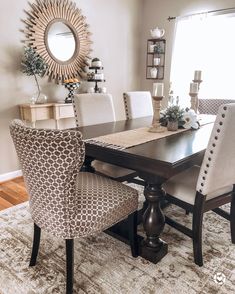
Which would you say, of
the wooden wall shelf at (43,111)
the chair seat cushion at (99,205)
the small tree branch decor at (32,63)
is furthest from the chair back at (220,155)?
the small tree branch decor at (32,63)

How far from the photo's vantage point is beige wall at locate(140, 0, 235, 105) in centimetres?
373

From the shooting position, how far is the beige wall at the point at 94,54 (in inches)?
110

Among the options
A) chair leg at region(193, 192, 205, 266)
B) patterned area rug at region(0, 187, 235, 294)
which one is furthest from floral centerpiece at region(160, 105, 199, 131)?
patterned area rug at region(0, 187, 235, 294)

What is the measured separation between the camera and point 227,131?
1.32 m

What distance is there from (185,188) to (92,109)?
1.21 metres

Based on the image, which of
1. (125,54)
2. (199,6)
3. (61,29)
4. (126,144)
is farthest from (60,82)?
(199,6)

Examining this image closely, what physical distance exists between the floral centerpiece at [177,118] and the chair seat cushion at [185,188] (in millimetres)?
474

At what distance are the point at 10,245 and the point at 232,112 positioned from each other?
1.68 m

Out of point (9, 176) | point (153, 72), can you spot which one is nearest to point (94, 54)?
point (153, 72)

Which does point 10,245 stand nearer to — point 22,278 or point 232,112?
point 22,278

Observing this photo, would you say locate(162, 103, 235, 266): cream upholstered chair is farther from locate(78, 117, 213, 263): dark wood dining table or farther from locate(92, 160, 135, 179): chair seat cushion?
locate(92, 160, 135, 179): chair seat cushion

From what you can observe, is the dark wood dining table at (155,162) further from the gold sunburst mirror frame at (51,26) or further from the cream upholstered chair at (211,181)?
the gold sunburst mirror frame at (51,26)

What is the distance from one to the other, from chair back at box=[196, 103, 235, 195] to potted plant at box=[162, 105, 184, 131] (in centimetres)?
61

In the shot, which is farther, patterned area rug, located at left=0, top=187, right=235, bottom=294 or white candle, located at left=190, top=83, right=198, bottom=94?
white candle, located at left=190, top=83, right=198, bottom=94
